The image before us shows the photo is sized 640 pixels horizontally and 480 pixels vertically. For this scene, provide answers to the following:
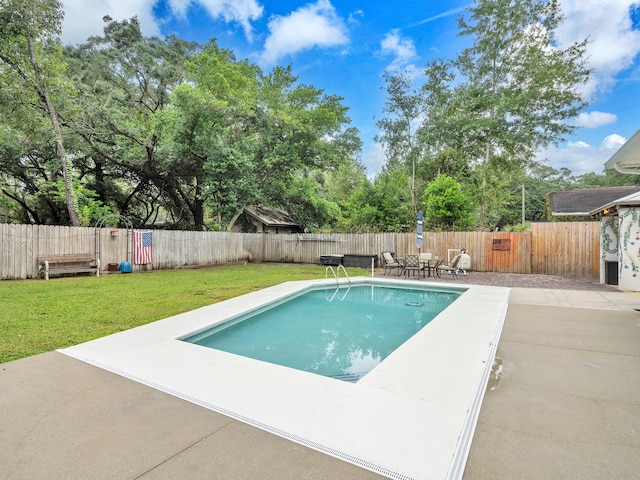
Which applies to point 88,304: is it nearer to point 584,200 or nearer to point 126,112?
point 126,112

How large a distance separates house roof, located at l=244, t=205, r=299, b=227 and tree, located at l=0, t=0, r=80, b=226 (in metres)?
10.2

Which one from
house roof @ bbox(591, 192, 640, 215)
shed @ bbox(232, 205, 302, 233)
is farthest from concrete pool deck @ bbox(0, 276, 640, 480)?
shed @ bbox(232, 205, 302, 233)

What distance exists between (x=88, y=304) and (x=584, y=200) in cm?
2018

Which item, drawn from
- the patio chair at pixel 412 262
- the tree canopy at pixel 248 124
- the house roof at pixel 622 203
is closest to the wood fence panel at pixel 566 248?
the house roof at pixel 622 203

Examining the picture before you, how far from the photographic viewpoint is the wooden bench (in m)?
9.29

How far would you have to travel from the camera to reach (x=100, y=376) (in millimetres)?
2873

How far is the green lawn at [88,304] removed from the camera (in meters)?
4.02

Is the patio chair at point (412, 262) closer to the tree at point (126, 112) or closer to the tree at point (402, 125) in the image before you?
the tree at point (402, 125)

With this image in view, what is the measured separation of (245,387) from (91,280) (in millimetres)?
8873

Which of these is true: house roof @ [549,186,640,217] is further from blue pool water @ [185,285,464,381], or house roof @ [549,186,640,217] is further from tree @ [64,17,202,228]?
tree @ [64,17,202,228]

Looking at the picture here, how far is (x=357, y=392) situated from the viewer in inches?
101

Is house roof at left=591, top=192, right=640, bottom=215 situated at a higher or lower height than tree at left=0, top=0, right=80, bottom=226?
lower

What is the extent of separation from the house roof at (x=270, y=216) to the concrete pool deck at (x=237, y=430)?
18118 mm

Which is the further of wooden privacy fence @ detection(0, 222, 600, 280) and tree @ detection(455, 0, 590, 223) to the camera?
tree @ detection(455, 0, 590, 223)
